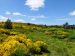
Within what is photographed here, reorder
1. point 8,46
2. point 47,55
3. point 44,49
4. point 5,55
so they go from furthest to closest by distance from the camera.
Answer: point 44,49, point 47,55, point 8,46, point 5,55

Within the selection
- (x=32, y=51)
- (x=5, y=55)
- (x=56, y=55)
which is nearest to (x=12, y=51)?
(x=5, y=55)

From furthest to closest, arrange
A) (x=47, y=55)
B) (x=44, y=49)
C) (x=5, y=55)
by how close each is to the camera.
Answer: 1. (x=44, y=49)
2. (x=47, y=55)
3. (x=5, y=55)

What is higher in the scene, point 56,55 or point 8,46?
point 8,46

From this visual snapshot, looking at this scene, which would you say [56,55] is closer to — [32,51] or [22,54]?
[32,51]

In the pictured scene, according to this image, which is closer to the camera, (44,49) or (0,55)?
(0,55)

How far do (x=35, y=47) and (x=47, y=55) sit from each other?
1697mm

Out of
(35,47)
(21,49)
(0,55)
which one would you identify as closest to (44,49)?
(35,47)

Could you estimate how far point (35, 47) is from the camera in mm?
20500

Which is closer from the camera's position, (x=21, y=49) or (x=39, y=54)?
(x=21, y=49)

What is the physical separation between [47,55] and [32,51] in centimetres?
152

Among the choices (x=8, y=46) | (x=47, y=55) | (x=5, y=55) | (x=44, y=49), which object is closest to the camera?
(x=5, y=55)

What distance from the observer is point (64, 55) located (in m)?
19.9

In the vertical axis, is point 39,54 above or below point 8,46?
below

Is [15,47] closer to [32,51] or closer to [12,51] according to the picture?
[12,51]
